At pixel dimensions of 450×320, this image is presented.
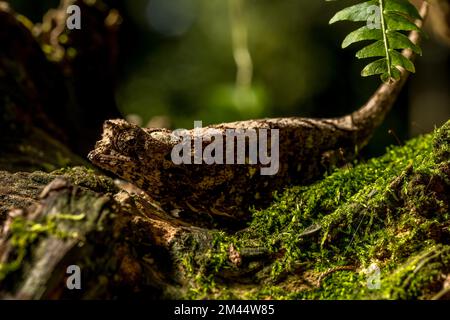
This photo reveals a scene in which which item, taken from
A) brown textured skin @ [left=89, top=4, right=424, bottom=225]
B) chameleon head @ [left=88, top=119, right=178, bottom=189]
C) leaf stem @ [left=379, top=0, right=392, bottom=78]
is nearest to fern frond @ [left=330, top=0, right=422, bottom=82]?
leaf stem @ [left=379, top=0, right=392, bottom=78]

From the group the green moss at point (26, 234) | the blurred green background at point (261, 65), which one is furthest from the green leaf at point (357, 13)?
the blurred green background at point (261, 65)

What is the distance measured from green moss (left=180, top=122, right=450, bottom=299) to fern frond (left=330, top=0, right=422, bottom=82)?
0.99ft

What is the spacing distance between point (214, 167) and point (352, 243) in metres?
0.61

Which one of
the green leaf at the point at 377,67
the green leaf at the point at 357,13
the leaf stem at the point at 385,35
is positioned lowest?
the green leaf at the point at 377,67

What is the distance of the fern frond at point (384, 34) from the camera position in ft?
5.85

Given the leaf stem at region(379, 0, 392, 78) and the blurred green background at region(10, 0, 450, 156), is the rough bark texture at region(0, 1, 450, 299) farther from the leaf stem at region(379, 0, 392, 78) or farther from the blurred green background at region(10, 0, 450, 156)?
the blurred green background at region(10, 0, 450, 156)

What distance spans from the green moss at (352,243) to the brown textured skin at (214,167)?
22cm

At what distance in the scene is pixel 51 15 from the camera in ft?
11.0

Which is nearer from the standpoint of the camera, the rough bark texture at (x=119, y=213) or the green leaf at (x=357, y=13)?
the rough bark texture at (x=119, y=213)

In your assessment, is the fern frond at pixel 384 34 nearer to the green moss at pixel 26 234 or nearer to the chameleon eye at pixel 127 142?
the chameleon eye at pixel 127 142

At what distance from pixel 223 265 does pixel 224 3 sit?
19.5 feet

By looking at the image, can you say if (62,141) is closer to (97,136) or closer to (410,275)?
(97,136)

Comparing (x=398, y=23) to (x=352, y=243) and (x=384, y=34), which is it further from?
(x=352, y=243)
